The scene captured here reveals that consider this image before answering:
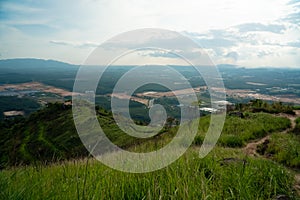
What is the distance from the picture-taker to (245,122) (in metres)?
11.2

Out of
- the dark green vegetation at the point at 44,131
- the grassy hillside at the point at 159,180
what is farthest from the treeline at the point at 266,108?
the dark green vegetation at the point at 44,131

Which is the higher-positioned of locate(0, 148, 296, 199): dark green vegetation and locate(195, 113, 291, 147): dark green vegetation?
locate(0, 148, 296, 199): dark green vegetation

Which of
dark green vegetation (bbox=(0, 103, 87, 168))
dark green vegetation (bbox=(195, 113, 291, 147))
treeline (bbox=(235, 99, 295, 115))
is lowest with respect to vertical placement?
dark green vegetation (bbox=(0, 103, 87, 168))

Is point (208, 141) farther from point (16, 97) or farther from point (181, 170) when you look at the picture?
point (16, 97)

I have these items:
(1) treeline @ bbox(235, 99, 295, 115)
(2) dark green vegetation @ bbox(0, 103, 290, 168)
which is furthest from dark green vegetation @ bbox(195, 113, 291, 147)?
(1) treeline @ bbox(235, 99, 295, 115)

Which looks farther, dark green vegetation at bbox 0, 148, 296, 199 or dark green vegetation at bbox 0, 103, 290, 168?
dark green vegetation at bbox 0, 103, 290, 168

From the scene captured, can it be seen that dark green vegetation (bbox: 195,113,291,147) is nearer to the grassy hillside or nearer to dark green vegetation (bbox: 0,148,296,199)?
the grassy hillside

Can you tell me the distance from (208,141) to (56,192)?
6411mm

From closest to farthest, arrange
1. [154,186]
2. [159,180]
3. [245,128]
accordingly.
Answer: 1. [154,186]
2. [159,180]
3. [245,128]

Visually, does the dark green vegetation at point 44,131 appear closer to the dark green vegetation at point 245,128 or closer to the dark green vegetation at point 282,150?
the dark green vegetation at point 245,128

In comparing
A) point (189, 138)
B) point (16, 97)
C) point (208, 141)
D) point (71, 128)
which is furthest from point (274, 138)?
point (16, 97)

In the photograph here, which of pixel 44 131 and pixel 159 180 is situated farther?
pixel 44 131

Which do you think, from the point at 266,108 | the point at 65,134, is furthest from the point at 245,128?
the point at 65,134

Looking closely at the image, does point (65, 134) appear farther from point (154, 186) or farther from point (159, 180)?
point (154, 186)
